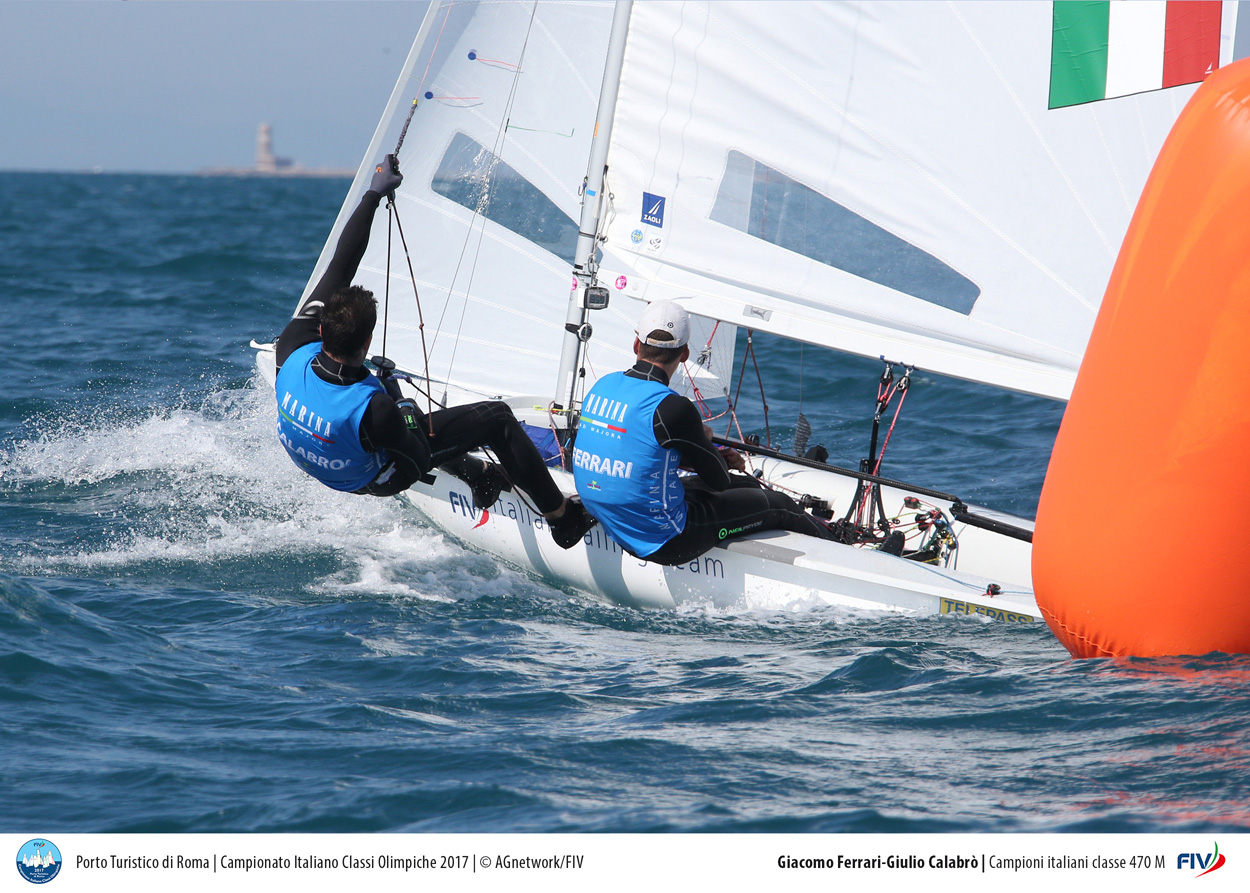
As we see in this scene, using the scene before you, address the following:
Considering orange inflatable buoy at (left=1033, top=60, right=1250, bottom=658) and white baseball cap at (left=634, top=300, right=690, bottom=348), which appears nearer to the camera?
orange inflatable buoy at (left=1033, top=60, right=1250, bottom=658)

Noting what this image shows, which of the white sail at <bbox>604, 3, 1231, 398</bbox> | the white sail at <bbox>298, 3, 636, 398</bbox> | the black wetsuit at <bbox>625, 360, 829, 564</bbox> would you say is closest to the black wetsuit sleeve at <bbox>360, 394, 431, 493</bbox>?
the black wetsuit at <bbox>625, 360, 829, 564</bbox>

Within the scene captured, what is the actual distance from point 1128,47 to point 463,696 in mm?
2875

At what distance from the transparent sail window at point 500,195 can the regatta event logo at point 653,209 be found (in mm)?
846

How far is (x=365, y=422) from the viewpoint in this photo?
3.57 meters

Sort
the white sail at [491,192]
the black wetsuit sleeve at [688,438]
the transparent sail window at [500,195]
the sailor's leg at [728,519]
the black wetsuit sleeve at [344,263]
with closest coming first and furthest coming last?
the black wetsuit sleeve at [688,438], the sailor's leg at [728,519], the black wetsuit sleeve at [344,263], the white sail at [491,192], the transparent sail window at [500,195]

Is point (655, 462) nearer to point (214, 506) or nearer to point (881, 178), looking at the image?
point (881, 178)

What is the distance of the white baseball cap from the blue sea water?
3.00ft

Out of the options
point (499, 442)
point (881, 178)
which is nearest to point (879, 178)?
point (881, 178)

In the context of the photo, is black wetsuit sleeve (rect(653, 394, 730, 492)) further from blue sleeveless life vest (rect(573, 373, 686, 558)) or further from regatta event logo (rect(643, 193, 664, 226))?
regatta event logo (rect(643, 193, 664, 226))
